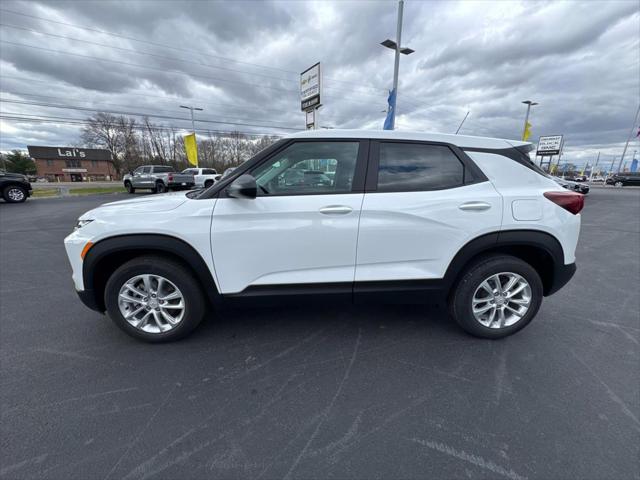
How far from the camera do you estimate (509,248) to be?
2719mm

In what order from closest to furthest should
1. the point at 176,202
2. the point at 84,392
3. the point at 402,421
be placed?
the point at 402,421 → the point at 84,392 → the point at 176,202

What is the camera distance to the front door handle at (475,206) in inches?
96.3

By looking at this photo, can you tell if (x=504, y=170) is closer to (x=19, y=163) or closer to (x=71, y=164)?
(x=19, y=163)

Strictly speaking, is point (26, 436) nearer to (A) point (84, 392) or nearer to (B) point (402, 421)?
(A) point (84, 392)

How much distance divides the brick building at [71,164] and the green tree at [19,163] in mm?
1754

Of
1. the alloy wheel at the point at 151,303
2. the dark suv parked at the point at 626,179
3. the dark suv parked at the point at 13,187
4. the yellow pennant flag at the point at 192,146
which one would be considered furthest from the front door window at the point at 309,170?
the dark suv parked at the point at 626,179

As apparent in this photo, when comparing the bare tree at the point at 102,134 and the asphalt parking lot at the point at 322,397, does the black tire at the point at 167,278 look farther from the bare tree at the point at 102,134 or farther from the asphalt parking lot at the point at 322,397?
the bare tree at the point at 102,134

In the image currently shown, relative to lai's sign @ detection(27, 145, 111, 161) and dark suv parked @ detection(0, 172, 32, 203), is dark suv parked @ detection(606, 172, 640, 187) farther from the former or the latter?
lai's sign @ detection(27, 145, 111, 161)

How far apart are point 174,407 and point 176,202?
61.2 inches

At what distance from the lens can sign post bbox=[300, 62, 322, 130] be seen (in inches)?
400

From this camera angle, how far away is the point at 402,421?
1.88 m

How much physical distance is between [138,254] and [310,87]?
1009cm

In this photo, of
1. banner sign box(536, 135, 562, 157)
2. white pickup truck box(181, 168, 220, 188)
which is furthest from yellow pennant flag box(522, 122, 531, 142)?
white pickup truck box(181, 168, 220, 188)

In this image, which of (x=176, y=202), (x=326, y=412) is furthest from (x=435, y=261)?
(x=176, y=202)
